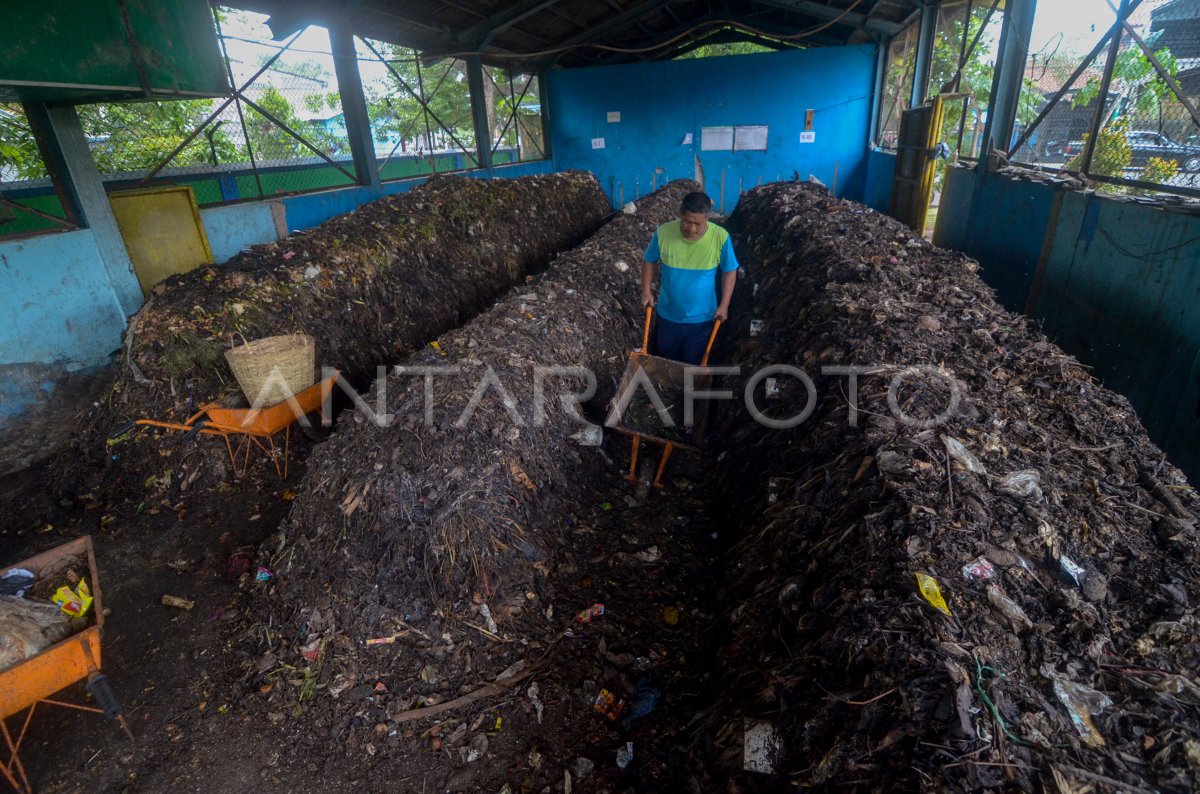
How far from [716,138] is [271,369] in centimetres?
1370

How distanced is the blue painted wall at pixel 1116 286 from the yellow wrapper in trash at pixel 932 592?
3145 millimetres

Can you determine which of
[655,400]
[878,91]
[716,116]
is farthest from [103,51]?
[878,91]

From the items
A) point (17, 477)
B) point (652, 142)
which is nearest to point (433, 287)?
point (17, 477)

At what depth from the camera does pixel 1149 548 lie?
2.28 meters

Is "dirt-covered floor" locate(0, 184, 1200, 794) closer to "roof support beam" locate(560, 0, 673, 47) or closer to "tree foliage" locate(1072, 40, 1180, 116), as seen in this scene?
"tree foliage" locate(1072, 40, 1180, 116)

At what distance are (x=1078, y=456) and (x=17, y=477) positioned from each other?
24.5 feet

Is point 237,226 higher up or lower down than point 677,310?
higher up

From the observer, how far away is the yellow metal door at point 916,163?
8.89 meters

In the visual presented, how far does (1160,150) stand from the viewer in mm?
5148

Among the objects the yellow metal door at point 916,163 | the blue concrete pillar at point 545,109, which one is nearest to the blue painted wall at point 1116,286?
the yellow metal door at point 916,163

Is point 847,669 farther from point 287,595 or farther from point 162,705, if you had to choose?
point 162,705

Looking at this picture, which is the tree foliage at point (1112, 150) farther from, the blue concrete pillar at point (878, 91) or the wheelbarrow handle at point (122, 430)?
the wheelbarrow handle at point (122, 430)

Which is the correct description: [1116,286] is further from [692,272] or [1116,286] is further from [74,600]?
[74,600]

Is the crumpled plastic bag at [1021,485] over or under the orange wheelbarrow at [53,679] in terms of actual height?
over
